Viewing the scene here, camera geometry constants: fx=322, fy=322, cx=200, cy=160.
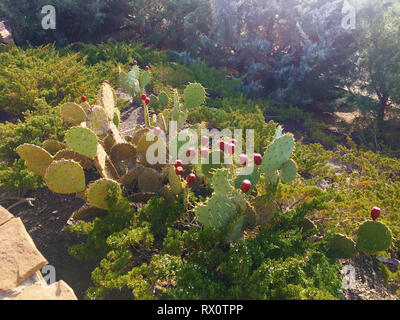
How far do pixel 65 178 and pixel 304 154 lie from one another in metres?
2.45

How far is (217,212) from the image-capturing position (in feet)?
7.06

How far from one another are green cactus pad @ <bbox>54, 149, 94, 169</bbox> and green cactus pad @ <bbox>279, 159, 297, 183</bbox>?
1746 mm

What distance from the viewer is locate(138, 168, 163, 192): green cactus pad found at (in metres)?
2.71

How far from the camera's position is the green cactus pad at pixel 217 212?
212 centimetres

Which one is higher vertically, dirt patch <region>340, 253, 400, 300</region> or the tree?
the tree

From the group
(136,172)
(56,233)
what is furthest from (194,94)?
(56,233)

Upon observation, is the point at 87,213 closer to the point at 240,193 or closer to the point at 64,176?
the point at 64,176

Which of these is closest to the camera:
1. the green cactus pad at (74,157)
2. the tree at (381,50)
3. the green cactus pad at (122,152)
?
the green cactus pad at (74,157)

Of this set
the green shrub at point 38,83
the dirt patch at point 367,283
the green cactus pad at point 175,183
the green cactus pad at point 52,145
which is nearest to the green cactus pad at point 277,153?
the green cactus pad at point 175,183

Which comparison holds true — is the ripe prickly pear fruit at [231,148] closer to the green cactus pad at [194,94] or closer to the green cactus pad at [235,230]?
the green cactus pad at [235,230]

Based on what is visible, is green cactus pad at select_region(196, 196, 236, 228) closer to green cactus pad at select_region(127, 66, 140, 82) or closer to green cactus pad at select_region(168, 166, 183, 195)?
green cactus pad at select_region(168, 166, 183, 195)

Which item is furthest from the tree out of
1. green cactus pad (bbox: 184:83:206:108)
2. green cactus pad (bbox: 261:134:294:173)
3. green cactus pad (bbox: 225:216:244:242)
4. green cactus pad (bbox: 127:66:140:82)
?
green cactus pad (bbox: 225:216:244:242)

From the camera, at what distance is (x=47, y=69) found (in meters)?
4.99

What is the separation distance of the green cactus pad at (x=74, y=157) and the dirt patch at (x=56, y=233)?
33 cm
